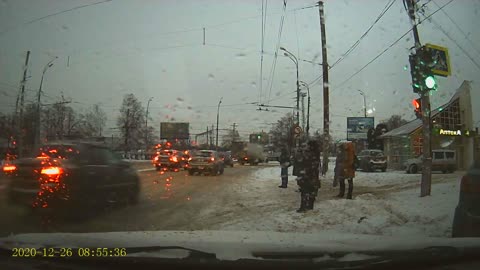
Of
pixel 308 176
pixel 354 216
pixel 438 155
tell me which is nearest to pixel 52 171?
pixel 308 176

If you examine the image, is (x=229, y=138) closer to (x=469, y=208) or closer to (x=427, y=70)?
(x=427, y=70)

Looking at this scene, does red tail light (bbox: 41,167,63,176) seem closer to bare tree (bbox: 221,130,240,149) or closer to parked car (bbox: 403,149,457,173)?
parked car (bbox: 403,149,457,173)

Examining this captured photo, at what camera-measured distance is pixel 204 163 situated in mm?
25438

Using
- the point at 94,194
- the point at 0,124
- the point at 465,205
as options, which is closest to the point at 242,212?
the point at 94,194

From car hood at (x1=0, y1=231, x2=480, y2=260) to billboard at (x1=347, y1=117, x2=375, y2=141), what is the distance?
31.8 metres

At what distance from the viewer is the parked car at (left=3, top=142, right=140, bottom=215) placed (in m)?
8.44

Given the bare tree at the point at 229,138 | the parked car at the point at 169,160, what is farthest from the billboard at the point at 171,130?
the bare tree at the point at 229,138

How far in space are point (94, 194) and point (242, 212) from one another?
310cm

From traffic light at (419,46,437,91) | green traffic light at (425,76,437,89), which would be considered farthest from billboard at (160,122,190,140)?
green traffic light at (425,76,437,89)

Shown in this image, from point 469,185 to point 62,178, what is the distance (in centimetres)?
683

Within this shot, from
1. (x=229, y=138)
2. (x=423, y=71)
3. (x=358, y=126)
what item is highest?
(x=229, y=138)

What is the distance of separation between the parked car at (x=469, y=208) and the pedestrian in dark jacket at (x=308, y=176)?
4.06 meters

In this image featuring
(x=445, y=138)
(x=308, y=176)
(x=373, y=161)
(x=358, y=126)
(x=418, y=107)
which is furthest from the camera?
(x=358, y=126)

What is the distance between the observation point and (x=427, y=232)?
23.4ft
